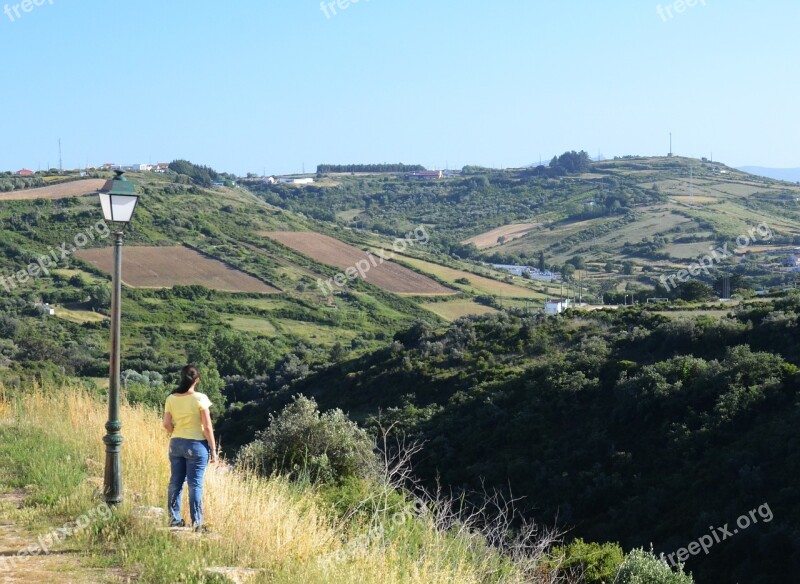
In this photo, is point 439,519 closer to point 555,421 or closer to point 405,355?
point 555,421

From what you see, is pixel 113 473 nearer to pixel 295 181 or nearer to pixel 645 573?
pixel 645 573

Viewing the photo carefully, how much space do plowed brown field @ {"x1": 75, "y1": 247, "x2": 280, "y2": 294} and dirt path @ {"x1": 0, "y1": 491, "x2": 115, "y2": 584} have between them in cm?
6442

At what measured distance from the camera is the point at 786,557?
14.9m

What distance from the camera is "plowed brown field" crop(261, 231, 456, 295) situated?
81062 mm

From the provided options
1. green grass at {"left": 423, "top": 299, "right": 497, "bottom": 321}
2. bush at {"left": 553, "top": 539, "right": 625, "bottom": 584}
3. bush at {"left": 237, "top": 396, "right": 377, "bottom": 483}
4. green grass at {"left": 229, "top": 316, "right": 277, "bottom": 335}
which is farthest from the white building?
bush at {"left": 553, "top": 539, "right": 625, "bottom": 584}

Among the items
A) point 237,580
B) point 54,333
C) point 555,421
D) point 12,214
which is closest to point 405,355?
point 555,421

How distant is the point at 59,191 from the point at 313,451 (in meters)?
82.1

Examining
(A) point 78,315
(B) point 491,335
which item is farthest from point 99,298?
(B) point 491,335

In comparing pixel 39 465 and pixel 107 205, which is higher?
pixel 107 205

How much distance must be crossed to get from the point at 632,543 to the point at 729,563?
1.90 m

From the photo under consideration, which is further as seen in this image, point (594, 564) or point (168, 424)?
point (594, 564)

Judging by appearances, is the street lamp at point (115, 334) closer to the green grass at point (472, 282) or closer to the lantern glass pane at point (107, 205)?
the lantern glass pane at point (107, 205)

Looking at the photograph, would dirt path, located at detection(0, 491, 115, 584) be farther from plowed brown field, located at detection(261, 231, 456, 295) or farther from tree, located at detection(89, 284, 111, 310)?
plowed brown field, located at detection(261, 231, 456, 295)

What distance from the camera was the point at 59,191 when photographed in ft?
281
